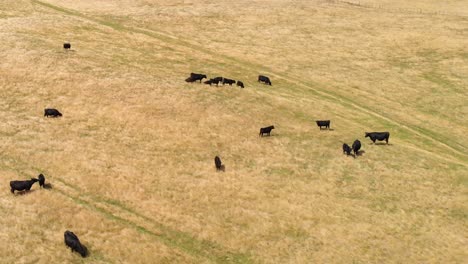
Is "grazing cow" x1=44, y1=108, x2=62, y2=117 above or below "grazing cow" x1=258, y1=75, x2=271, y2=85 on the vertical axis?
below

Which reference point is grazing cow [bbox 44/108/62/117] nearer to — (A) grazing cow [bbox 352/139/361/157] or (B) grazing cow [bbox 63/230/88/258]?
(B) grazing cow [bbox 63/230/88/258]

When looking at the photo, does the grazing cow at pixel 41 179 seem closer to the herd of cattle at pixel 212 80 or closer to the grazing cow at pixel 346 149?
the herd of cattle at pixel 212 80

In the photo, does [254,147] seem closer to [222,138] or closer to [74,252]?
[222,138]

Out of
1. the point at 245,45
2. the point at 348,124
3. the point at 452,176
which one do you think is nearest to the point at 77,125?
the point at 348,124

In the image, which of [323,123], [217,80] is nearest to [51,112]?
[217,80]

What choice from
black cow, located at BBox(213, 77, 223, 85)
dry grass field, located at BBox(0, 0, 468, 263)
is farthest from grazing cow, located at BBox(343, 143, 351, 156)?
black cow, located at BBox(213, 77, 223, 85)

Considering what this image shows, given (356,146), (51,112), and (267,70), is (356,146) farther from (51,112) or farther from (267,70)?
(51,112)
